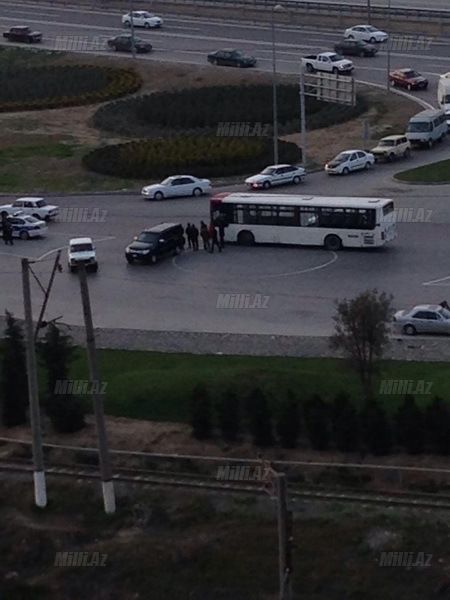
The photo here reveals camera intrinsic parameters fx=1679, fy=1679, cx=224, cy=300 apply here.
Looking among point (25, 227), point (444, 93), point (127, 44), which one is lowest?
point (127, 44)

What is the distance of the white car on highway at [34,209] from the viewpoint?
46.0 metres

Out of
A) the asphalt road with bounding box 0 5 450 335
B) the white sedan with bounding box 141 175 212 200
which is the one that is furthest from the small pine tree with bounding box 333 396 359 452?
the white sedan with bounding box 141 175 212 200

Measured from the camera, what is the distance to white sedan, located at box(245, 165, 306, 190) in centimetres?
4884

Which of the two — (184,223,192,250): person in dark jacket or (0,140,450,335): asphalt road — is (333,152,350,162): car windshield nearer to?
(0,140,450,335): asphalt road

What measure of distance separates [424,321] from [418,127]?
1952 centimetres

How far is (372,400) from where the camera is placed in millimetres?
29406

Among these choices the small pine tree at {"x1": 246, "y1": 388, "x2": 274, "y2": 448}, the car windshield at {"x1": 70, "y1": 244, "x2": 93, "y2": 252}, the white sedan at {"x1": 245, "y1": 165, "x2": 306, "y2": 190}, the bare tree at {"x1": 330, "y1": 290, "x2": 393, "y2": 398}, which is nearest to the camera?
the small pine tree at {"x1": 246, "y1": 388, "x2": 274, "y2": 448}

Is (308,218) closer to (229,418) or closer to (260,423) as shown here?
(229,418)

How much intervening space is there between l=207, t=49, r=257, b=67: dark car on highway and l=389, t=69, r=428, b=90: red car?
6737 millimetres

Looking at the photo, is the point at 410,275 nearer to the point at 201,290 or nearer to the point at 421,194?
the point at 201,290

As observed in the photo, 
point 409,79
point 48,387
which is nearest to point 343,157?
point 409,79

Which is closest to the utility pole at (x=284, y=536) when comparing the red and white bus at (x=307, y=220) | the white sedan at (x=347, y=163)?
the red and white bus at (x=307, y=220)

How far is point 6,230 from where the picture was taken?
43.9 m

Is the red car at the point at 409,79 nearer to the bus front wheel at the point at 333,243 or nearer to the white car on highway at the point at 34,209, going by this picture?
the white car on highway at the point at 34,209
